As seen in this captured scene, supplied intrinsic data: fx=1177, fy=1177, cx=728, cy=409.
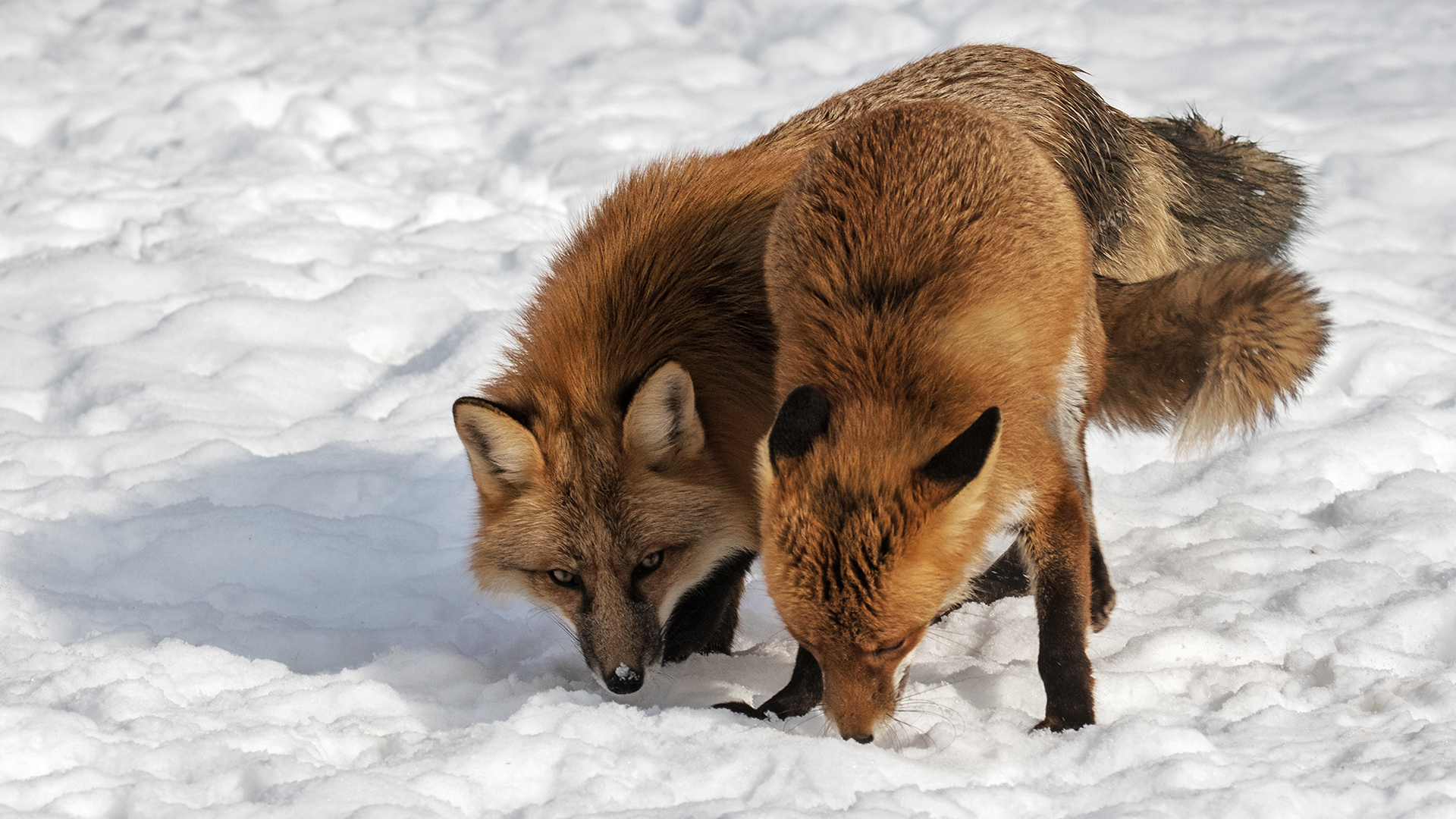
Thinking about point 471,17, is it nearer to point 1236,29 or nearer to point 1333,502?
point 1236,29

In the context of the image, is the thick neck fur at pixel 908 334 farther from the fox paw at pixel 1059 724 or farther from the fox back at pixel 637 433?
the fox paw at pixel 1059 724

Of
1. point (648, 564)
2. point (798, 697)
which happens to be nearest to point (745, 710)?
point (798, 697)

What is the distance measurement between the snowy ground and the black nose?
149 millimetres

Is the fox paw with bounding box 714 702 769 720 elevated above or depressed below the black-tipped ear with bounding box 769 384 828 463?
below

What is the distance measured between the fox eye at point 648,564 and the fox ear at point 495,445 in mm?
396

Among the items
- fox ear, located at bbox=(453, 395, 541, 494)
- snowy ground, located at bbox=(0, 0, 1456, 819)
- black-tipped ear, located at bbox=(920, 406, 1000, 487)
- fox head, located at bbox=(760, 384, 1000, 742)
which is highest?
black-tipped ear, located at bbox=(920, 406, 1000, 487)

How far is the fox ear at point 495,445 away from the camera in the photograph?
3049 mm

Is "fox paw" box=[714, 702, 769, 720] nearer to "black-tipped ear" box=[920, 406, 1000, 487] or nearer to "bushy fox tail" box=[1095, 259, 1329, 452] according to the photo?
"black-tipped ear" box=[920, 406, 1000, 487]

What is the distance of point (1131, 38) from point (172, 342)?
6780 mm

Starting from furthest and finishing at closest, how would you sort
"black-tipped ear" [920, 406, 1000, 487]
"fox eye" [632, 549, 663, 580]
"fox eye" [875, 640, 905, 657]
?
"fox eye" [632, 549, 663, 580]
"fox eye" [875, 640, 905, 657]
"black-tipped ear" [920, 406, 1000, 487]

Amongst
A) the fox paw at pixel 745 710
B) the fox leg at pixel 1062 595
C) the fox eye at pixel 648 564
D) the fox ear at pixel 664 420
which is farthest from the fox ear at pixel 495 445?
the fox leg at pixel 1062 595

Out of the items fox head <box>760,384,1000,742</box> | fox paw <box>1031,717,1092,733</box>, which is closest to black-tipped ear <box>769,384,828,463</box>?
fox head <box>760,384,1000,742</box>

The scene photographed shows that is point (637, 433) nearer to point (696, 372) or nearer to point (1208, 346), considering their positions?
point (696, 372)

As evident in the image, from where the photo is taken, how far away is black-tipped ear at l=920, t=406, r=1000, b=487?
8.25 ft
